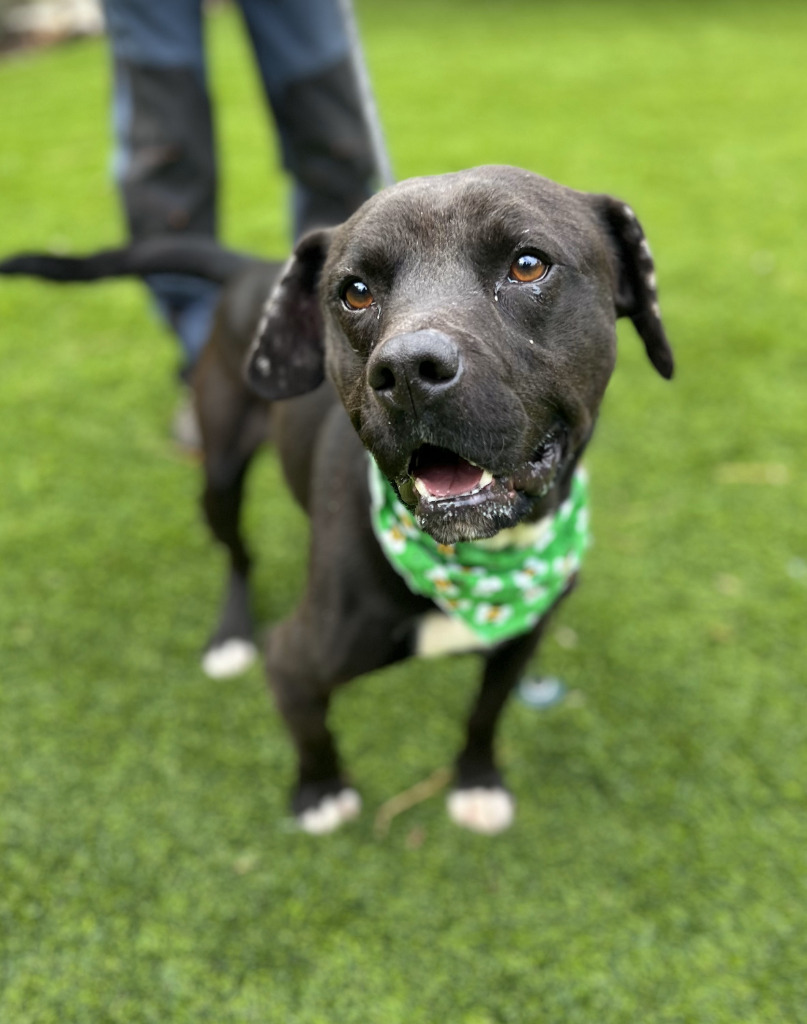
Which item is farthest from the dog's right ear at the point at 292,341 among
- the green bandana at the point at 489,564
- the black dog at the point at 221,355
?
the black dog at the point at 221,355

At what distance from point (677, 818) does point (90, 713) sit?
5.78ft

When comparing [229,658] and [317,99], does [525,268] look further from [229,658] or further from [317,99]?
[317,99]

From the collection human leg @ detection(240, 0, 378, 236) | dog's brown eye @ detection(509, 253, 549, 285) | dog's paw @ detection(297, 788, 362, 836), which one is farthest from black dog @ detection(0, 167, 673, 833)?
human leg @ detection(240, 0, 378, 236)

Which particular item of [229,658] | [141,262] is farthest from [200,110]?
[229,658]

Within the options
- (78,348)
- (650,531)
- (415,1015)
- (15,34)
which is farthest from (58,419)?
(15,34)

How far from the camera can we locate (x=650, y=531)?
331 cm

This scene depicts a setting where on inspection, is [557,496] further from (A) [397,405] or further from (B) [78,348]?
(B) [78,348]

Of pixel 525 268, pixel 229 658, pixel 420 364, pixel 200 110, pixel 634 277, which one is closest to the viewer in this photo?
pixel 420 364

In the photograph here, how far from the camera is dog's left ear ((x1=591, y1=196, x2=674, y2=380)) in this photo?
1766mm

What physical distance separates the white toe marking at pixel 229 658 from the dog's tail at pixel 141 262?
1.16 meters

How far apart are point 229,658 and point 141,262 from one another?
4.15 feet

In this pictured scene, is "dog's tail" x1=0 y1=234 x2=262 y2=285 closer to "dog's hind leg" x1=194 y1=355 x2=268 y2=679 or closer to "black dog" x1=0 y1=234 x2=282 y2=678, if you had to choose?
"black dog" x1=0 y1=234 x2=282 y2=678

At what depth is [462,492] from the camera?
1.55 metres

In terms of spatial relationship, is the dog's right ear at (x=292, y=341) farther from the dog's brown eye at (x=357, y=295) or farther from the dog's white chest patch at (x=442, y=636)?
the dog's white chest patch at (x=442, y=636)
